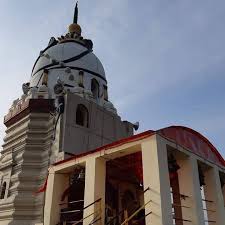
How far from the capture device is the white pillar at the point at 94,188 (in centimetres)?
855

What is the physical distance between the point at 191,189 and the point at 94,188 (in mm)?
2560

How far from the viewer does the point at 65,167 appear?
9930mm

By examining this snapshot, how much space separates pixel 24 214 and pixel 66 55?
10840 millimetres

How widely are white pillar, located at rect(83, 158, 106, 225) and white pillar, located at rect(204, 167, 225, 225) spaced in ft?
10.6

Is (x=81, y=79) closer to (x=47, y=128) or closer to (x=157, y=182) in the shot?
(x=47, y=128)

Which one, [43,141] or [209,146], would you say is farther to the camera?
[43,141]

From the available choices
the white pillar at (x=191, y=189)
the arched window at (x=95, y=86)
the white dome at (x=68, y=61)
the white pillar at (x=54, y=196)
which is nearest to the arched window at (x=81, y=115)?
the arched window at (x=95, y=86)

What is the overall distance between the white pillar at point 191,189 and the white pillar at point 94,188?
7.01 feet

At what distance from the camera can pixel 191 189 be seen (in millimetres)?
8266

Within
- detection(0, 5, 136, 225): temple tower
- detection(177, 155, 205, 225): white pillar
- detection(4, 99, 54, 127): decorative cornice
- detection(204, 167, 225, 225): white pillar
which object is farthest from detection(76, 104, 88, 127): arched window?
detection(177, 155, 205, 225): white pillar

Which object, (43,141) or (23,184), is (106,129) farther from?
(23,184)

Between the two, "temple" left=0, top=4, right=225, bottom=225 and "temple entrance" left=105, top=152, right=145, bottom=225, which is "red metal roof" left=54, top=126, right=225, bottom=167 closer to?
"temple" left=0, top=4, right=225, bottom=225

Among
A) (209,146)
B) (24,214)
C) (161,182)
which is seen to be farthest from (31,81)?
(161,182)

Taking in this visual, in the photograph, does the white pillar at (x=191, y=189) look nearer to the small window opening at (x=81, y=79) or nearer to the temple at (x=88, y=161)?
the temple at (x=88, y=161)
